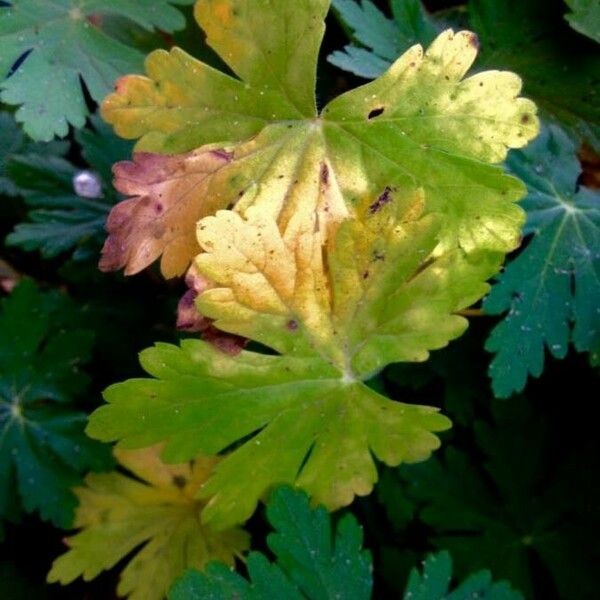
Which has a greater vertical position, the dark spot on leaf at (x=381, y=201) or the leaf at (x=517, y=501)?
the dark spot on leaf at (x=381, y=201)

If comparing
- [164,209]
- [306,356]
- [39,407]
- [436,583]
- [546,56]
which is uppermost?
[546,56]

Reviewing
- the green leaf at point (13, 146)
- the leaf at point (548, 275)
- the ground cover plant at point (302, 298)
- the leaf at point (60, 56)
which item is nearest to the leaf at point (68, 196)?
the ground cover plant at point (302, 298)

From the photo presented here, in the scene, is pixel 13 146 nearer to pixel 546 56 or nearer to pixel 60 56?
pixel 60 56

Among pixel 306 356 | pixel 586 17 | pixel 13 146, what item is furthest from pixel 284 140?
pixel 13 146

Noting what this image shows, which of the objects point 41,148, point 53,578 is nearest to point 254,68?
point 41,148

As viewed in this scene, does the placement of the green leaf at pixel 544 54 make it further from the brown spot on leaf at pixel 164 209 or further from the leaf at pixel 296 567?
the leaf at pixel 296 567

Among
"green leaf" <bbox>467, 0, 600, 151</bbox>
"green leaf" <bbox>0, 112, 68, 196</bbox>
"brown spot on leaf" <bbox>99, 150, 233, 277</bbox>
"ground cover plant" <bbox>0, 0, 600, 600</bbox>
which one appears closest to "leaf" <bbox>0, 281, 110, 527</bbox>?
"ground cover plant" <bbox>0, 0, 600, 600</bbox>

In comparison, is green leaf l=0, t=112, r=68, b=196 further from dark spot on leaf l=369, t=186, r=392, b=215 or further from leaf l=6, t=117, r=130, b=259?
dark spot on leaf l=369, t=186, r=392, b=215

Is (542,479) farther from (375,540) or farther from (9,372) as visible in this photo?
(9,372)
